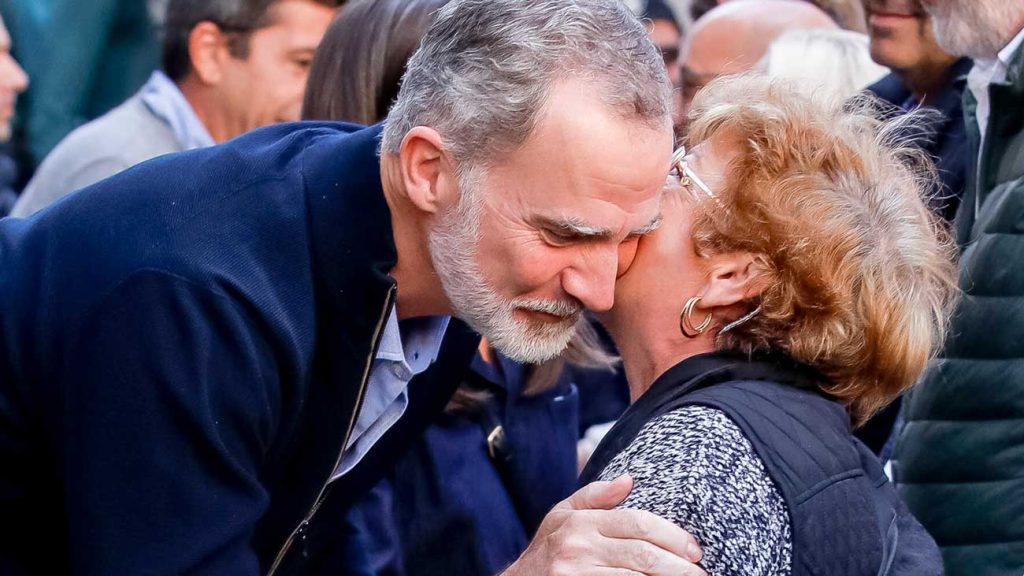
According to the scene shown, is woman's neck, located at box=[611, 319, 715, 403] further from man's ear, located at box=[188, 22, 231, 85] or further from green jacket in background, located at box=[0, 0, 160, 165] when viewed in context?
green jacket in background, located at box=[0, 0, 160, 165]

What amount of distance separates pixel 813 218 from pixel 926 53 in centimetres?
181

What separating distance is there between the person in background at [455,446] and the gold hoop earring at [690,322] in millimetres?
670

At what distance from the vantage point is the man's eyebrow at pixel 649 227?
217cm

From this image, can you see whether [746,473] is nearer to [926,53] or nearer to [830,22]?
[926,53]

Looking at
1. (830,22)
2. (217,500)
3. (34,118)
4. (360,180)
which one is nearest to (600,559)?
(217,500)

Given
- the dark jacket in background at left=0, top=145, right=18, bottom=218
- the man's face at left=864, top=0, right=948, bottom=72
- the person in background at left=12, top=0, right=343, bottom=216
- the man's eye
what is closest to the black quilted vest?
the man's eye

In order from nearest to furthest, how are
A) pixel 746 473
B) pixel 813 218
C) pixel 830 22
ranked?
1. pixel 746 473
2. pixel 813 218
3. pixel 830 22

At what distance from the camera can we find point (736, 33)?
4883 millimetres

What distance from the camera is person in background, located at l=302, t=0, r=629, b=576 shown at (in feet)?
9.44

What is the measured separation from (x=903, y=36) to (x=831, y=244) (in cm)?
183

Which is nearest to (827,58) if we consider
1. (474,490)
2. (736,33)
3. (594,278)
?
(736,33)

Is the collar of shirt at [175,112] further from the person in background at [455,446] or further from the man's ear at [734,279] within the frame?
the man's ear at [734,279]

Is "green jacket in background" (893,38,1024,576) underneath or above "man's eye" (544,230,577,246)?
underneath

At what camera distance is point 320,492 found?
7.57 feet
